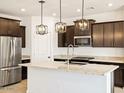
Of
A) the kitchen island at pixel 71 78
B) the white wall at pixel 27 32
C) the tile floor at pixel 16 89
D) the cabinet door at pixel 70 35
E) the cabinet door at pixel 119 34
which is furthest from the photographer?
the white wall at pixel 27 32

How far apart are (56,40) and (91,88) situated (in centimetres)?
437

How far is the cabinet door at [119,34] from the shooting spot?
5.56 m

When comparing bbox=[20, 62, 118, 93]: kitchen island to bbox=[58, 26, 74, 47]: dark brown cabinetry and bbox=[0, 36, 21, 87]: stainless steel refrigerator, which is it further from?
bbox=[58, 26, 74, 47]: dark brown cabinetry

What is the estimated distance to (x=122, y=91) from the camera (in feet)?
16.2

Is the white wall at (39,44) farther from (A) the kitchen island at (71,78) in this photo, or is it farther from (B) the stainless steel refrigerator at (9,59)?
(A) the kitchen island at (71,78)

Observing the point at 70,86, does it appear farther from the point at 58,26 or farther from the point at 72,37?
the point at 72,37

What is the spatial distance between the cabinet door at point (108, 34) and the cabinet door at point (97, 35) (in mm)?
163

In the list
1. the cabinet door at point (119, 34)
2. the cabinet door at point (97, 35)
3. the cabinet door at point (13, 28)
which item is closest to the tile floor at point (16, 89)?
the cabinet door at point (119, 34)

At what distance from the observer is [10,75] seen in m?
5.59

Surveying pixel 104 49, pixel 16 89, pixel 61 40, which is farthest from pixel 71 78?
pixel 61 40

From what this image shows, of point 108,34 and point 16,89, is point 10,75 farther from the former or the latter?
point 108,34

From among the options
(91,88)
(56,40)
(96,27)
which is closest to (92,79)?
(91,88)

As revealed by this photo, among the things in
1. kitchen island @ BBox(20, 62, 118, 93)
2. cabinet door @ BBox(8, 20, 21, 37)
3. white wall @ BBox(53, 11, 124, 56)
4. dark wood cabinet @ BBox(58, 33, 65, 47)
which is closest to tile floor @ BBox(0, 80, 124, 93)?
kitchen island @ BBox(20, 62, 118, 93)

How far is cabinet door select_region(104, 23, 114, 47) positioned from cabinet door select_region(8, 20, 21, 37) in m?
3.55
